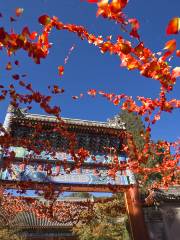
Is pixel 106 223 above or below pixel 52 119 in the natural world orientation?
below

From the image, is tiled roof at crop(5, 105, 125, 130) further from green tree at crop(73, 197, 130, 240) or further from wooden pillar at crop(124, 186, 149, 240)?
green tree at crop(73, 197, 130, 240)

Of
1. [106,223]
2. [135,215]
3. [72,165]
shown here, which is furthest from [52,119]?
[106,223]

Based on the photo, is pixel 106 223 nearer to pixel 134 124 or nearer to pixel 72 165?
pixel 72 165

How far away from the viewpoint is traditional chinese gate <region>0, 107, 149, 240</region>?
11.5m

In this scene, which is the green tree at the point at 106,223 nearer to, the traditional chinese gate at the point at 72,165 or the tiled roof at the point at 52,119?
the traditional chinese gate at the point at 72,165

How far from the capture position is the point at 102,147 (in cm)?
1355

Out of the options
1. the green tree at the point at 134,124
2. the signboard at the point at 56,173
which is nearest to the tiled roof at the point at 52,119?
the signboard at the point at 56,173

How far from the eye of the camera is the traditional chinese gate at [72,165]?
11516 millimetres

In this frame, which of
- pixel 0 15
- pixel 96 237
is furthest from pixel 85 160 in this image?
pixel 0 15

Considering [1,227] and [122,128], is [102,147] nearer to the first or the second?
[122,128]

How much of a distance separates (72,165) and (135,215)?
3608mm

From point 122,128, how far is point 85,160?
2814mm

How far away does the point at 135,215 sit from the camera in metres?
11.5

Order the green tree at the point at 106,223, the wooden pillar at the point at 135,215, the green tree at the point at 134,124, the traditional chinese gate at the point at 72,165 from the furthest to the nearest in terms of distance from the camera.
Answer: the green tree at the point at 134,124
the green tree at the point at 106,223
the traditional chinese gate at the point at 72,165
the wooden pillar at the point at 135,215
